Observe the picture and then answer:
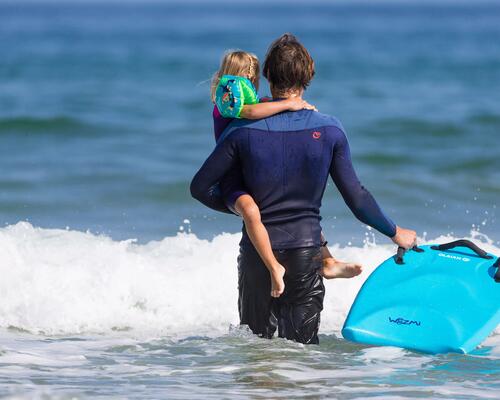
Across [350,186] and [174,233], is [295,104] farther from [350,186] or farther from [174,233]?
[174,233]

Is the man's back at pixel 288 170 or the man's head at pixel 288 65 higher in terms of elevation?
the man's head at pixel 288 65

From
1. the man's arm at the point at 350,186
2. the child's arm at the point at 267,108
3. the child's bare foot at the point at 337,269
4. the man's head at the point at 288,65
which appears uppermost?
the man's head at the point at 288,65

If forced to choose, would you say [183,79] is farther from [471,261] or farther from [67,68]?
[471,261]

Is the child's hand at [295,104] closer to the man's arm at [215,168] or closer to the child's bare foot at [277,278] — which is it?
the man's arm at [215,168]

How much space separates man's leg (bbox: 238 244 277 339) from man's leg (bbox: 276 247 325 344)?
54mm

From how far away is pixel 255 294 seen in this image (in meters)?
→ 4.37

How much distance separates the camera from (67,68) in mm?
27359

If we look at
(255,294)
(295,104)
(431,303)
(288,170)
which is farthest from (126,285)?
(295,104)

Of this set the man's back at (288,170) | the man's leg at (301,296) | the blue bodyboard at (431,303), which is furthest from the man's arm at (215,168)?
the blue bodyboard at (431,303)

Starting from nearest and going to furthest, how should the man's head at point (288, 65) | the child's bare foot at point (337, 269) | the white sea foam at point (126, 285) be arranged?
the man's head at point (288, 65) → the child's bare foot at point (337, 269) → the white sea foam at point (126, 285)

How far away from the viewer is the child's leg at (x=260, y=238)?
417 centimetres

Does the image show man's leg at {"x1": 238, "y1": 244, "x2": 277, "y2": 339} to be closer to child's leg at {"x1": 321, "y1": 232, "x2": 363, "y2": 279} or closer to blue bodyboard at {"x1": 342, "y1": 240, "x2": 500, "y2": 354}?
child's leg at {"x1": 321, "y1": 232, "x2": 363, "y2": 279}

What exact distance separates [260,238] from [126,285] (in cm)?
271

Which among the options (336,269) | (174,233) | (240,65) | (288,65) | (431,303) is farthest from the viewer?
(174,233)
